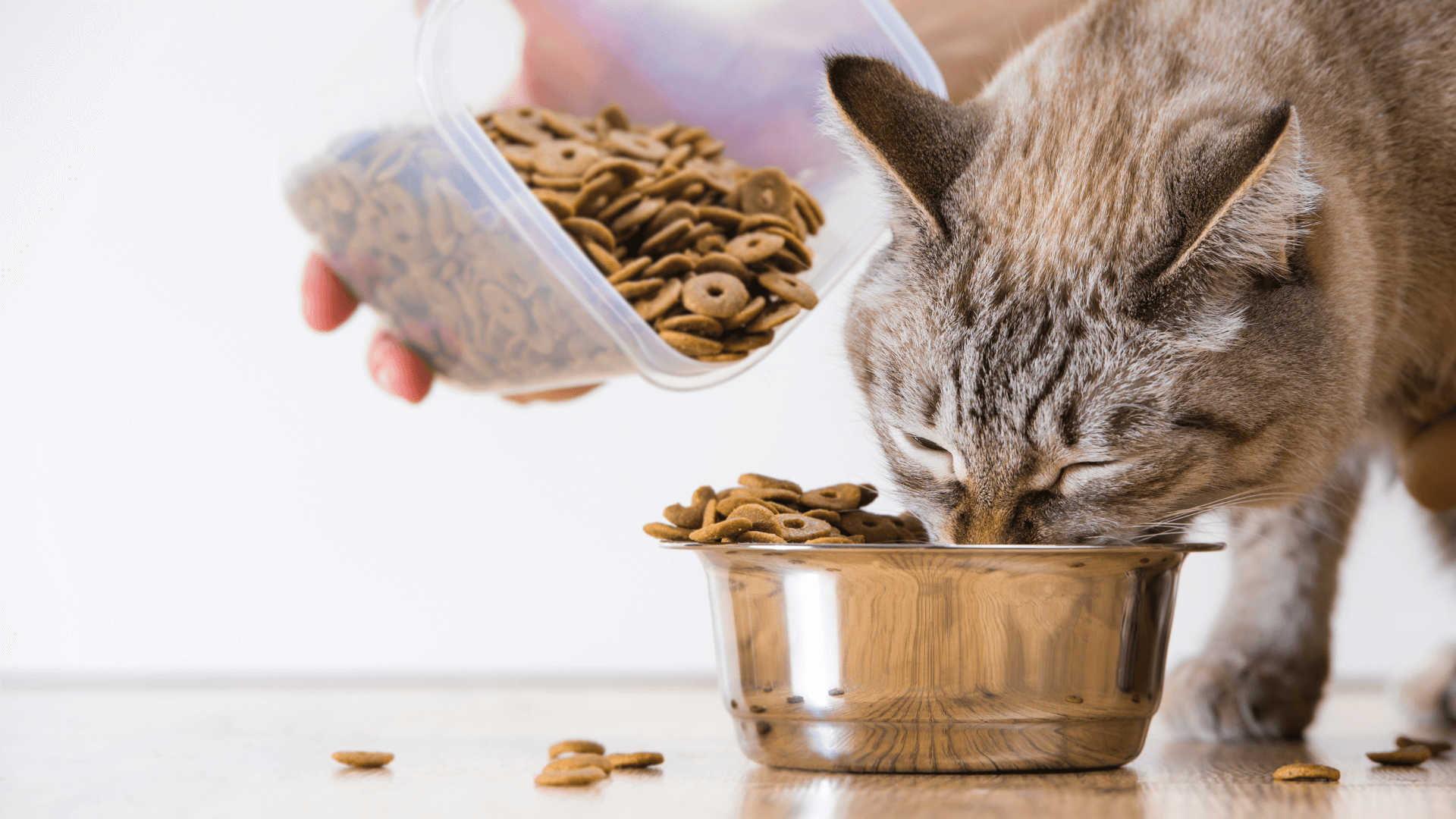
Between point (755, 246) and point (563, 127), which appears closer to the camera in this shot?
point (755, 246)

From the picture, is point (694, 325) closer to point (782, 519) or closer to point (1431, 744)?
point (782, 519)

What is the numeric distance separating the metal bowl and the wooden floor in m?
0.04

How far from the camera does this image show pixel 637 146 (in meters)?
1.74

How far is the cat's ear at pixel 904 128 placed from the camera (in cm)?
116

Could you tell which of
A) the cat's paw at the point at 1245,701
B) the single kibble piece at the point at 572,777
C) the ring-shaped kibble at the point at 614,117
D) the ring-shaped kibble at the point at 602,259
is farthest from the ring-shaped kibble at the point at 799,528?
the ring-shaped kibble at the point at 614,117

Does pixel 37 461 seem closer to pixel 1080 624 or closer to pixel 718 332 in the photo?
pixel 718 332

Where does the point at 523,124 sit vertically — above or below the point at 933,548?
above

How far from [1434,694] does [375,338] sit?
175 cm

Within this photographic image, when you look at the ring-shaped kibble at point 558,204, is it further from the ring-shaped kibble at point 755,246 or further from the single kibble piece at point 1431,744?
the single kibble piece at point 1431,744

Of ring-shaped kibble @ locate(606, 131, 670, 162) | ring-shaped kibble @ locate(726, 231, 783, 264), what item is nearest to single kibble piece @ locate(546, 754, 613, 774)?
ring-shaped kibble @ locate(726, 231, 783, 264)

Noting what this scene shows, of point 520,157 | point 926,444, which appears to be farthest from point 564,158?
point 926,444

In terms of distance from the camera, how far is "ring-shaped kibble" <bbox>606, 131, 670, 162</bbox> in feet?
5.65

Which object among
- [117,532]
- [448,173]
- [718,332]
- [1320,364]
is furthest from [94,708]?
[1320,364]

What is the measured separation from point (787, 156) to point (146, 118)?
4.61 feet
